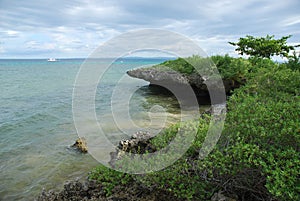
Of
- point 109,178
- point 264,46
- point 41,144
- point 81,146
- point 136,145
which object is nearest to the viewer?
point 109,178

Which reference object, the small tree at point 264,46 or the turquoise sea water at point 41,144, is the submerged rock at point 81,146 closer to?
→ the turquoise sea water at point 41,144

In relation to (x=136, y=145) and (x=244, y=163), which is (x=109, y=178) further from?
(x=244, y=163)

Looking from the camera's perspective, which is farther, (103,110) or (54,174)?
(103,110)

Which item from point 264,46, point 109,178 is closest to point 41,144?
point 109,178

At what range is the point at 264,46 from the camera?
16719 mm

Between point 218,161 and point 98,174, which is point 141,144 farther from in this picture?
point 218,161

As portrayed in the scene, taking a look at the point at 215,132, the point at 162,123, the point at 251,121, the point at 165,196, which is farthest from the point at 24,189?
the point at 162,123

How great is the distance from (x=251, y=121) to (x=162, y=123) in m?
7.73

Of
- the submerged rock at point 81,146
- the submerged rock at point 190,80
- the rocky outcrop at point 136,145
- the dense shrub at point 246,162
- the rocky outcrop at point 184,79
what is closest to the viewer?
the dense shrub at point 246,162

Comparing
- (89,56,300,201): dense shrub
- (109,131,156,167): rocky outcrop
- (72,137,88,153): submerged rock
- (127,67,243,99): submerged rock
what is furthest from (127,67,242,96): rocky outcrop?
(89,56,300,201): dense shrub

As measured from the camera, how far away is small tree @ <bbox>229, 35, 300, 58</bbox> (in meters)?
16.7

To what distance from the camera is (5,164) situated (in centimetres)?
809

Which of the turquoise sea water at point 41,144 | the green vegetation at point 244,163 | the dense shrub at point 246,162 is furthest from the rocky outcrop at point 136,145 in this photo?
the turquoise sea water at point 41,144

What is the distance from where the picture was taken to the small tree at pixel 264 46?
16.7 metres
